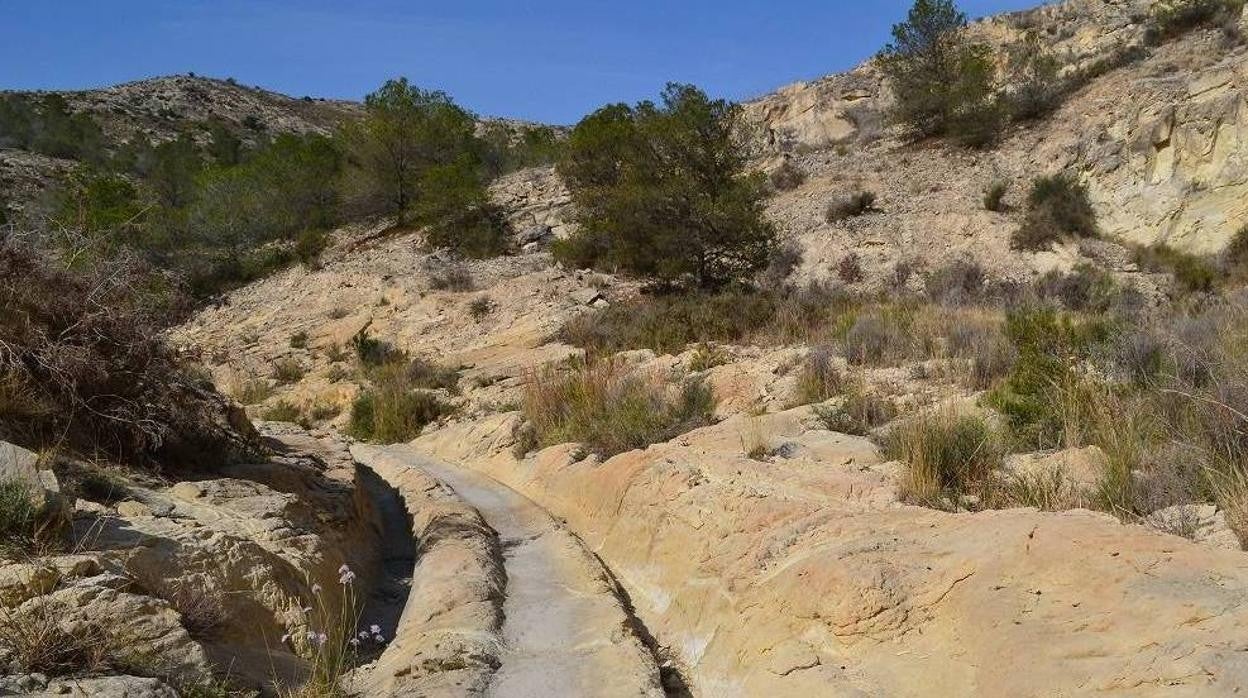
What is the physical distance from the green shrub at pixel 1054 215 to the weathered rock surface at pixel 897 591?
16.7m

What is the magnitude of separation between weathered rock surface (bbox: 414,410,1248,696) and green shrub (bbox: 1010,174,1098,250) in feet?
54.9

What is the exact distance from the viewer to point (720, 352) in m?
→ 12.4

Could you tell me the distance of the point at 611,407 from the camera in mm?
10336

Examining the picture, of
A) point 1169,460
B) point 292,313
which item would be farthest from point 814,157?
point 1169,460

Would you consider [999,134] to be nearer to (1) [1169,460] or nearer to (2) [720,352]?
(2) [720,352]

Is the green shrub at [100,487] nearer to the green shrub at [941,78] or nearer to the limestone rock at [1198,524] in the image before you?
the limestone rock at [1198,524]

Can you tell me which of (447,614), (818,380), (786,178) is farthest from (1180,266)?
(447,614)

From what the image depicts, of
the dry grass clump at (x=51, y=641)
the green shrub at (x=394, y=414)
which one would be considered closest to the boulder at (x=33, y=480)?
the dry grass clump at (x=51, y=641)

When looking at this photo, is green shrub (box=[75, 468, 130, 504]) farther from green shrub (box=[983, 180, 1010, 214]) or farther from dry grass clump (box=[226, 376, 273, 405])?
green shrub (box=[983, 180, 1010, 214])

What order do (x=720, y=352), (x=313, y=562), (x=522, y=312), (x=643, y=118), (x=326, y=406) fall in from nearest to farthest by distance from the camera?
(x=313, y=562), (x=720, y=352), (x=326, y=406), (x=522, y=312), (x=643, y=118)

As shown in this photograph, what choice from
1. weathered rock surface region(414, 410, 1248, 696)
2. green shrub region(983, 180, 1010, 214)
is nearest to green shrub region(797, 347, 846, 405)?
weathered rock surface region(414, 410, 1248, 696)

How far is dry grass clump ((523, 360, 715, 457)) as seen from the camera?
9.08 m

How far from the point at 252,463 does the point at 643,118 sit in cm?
1996

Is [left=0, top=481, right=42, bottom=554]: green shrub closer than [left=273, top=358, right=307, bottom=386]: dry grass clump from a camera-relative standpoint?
Yes
